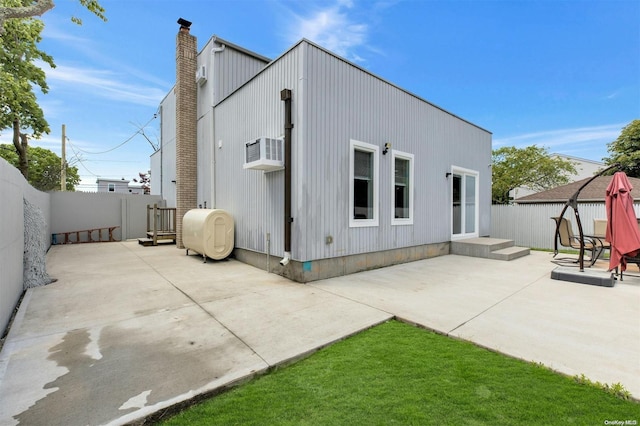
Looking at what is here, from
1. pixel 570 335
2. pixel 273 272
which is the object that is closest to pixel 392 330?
pixel 570 335

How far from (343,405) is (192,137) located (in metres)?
10.2

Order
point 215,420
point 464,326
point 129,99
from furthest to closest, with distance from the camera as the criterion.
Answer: point 129,99
point 464,326
point 215,420

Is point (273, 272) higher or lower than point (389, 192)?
lower

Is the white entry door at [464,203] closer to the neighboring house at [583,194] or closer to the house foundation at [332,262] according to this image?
the house foundation at [332,262]

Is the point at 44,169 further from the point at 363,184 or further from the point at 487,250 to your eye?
the point at 487,250

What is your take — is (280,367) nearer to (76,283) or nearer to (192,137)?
(76,283)

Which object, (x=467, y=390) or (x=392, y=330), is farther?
(x=392, y=330)

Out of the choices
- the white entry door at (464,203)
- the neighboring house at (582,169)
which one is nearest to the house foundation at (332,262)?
the white entry door at (464,203)

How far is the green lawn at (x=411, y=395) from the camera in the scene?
178cm

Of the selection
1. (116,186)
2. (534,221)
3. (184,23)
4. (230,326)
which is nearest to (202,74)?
(184,23)

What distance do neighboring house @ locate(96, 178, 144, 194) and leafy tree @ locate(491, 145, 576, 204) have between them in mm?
39119

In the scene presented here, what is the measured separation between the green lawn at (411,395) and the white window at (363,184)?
3.76 meters

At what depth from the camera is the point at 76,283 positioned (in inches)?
A: 197

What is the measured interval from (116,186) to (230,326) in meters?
41.3
